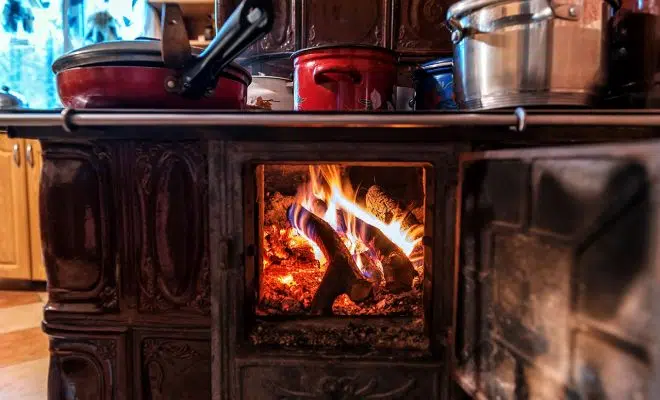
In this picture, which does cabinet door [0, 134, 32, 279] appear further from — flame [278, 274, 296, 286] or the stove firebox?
flame [278, 274, 296, 286]

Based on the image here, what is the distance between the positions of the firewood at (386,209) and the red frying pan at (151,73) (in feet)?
1.55

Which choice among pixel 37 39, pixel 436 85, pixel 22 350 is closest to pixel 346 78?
pixel 436 85

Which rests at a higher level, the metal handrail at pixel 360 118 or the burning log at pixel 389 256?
the metal handrail at pixel 360 118

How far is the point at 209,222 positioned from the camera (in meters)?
0.78

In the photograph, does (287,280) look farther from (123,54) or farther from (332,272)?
(123,54)

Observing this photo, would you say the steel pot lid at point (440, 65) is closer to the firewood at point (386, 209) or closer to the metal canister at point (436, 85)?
the metal canister at point (436, 85)

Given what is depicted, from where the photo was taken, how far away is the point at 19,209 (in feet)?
6.72

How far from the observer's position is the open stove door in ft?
1.52

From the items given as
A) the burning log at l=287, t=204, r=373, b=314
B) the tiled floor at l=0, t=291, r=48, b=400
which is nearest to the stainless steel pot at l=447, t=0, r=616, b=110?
the burning log at l=287, t=204, r=373, b=314

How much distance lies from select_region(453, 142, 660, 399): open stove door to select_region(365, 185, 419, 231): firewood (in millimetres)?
267

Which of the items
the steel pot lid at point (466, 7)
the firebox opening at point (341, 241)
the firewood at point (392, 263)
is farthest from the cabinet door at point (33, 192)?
the steel pot lid at point (466, 7)

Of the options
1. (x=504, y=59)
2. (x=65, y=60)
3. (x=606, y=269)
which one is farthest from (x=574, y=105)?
(x=65, y=60)

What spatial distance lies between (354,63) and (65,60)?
559 mm

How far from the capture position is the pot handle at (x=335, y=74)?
87 cm
